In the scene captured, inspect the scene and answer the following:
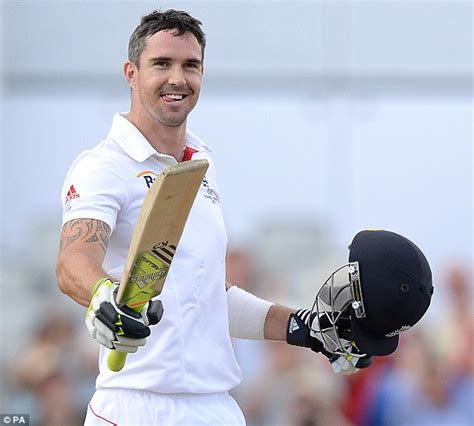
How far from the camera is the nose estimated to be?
3.36 m

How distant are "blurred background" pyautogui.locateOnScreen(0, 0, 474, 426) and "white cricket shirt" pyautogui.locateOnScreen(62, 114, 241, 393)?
2037mm

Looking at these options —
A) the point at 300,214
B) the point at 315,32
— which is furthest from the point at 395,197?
the point at 315,32

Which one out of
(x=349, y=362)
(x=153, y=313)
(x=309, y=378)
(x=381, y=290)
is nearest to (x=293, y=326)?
(x=349, y=362)

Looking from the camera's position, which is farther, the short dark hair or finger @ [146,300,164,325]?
the short dark hair

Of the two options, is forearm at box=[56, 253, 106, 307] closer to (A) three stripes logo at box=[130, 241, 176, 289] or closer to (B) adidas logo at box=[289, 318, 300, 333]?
(A) three stripes logo at box=[130, 241, 176, 289]

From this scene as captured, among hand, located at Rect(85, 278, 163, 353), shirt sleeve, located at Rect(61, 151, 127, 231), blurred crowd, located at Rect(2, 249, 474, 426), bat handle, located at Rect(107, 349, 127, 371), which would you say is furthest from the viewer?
blurred crowd, located at Rect(2, 249, 474, 426)

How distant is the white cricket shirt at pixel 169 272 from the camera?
3.20m

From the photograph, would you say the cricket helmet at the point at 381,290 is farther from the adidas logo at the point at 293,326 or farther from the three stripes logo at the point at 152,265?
the three stripes logo at the point at 152,265

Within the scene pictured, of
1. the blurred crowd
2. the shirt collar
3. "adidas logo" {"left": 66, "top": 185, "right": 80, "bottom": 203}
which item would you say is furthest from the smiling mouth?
the blurred crowd

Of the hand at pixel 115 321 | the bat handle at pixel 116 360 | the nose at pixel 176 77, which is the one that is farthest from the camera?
the nose at pixel 176 77

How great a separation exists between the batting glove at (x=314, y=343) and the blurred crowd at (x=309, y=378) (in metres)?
1.62

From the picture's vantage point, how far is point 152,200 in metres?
2.77

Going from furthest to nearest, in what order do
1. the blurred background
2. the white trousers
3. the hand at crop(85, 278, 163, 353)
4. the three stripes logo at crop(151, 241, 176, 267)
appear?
the blurred background, the white trousers, the three stripes logo at crop(151, 241, 176, 267), the hand at crop(85, 278, 163, 353)

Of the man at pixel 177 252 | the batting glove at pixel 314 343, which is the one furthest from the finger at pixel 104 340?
the batting glove at pixel 314 343
